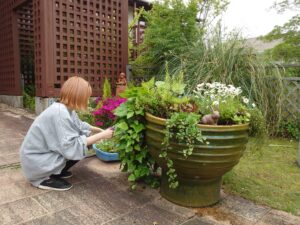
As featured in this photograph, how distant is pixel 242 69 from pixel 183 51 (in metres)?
1.12

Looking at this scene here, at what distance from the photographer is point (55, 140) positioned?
1.93 meters

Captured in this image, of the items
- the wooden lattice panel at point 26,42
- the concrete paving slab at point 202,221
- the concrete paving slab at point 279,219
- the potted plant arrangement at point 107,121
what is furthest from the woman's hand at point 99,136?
the wooden lattice panel at point 26,42

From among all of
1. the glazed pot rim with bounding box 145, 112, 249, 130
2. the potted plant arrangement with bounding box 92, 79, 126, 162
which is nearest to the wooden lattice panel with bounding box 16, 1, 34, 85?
the potted plant arrangement with bounding box 92, 79, 126, 162

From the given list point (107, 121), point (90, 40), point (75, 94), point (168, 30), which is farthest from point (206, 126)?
point (90, 40)

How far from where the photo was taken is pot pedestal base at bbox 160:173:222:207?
1.76 m

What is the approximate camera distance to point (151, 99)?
180 cm

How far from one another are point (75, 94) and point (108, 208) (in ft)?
2.89

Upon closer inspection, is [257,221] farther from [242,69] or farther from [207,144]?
[242,69]

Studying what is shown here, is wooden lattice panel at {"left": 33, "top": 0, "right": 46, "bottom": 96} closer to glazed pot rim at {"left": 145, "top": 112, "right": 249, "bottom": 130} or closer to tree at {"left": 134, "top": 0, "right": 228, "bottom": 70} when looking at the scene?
tree at {"left": 134, "top": 0, "right": 228, "bottom": 70}

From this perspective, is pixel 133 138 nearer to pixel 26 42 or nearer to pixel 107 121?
pixel 107 121

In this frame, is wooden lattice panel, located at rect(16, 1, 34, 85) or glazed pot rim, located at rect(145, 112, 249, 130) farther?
wooden lattice panel, located at rect(16, 1, 34, 85)

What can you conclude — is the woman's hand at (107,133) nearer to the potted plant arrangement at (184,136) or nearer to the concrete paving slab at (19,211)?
the potted plant arrangement at (184,136)

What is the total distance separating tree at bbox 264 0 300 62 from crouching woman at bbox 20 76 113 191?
5.44m

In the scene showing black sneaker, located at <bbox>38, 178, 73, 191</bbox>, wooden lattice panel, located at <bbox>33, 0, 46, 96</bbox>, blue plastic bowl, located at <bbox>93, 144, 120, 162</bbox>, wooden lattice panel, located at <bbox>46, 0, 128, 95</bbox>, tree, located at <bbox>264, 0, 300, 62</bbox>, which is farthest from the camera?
tree, located at <bbox>264, 0, 300, 62</bbox>
